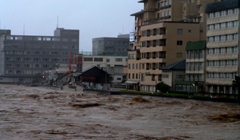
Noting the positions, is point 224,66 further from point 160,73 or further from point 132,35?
point 132,35

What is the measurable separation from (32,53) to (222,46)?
435 feet

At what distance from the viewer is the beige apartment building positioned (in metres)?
79.1

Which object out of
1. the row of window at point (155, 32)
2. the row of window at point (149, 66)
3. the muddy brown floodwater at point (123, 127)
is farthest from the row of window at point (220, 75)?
the muddy brown floodwater at point (123, 127)

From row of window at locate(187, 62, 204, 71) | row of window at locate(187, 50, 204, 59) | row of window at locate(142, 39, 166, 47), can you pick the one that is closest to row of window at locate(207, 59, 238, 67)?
row of window at locate(187, 62, 204, 71)

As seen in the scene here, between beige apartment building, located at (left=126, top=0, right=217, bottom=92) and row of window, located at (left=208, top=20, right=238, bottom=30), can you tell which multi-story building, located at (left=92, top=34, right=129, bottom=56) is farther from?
row of window, located at (left=208, top=20, right=238, bottom=30)

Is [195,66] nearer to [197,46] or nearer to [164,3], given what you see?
[197,46]

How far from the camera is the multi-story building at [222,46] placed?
201 feet

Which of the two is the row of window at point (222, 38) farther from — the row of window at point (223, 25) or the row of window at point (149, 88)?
the row of window at point (149, 88)

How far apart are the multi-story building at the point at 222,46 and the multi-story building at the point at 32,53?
125899mm

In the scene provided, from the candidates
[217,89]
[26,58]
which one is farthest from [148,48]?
[26,58]

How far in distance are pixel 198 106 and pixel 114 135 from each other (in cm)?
2856

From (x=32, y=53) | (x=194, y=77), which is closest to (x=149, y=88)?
(x=194, y=77)

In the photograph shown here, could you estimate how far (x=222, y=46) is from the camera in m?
63.9

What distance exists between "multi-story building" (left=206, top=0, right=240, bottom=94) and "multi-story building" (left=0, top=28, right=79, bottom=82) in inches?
4957
